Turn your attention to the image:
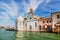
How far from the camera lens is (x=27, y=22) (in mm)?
2924

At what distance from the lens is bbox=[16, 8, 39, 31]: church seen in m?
2.92

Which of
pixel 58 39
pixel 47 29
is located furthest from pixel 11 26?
pixel 58 39

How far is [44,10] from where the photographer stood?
293cm

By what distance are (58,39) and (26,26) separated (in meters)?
0.64

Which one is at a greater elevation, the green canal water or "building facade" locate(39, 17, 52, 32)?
"building facade" locate(39, 17, 52, 32)

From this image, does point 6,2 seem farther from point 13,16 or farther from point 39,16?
point 39,16

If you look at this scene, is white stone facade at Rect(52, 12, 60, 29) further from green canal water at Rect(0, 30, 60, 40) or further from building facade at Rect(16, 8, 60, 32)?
green canal water at Rect(0, 30, 60, 40)

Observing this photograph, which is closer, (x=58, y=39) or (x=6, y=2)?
(x=58, y=39)

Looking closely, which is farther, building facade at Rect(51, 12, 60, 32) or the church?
the church

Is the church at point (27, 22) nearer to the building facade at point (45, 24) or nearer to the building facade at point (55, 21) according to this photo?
the building facade at point (45, 24)

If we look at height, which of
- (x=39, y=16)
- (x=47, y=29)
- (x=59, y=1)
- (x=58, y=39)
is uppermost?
(x=59, y=1)

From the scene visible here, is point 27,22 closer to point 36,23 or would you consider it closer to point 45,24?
point 36,23

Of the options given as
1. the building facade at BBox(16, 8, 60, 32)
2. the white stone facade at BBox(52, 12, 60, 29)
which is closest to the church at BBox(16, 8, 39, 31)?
the building facade at BBox(16, 8, 60, 32)

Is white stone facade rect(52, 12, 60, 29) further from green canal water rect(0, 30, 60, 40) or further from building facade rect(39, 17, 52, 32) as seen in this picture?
green canal water rect(0, 30, 60, 40)
